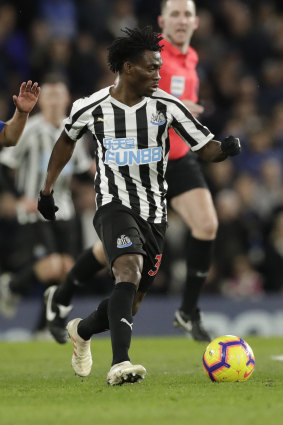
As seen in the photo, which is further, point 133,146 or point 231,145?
point 133,146

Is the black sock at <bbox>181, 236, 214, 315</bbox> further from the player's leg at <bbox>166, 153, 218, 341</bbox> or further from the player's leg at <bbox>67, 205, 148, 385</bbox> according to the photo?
the player's leg at <bbox>67, 205, 148, 385</bbox>

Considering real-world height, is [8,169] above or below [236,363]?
above

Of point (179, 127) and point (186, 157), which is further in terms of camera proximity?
point (186, 157)

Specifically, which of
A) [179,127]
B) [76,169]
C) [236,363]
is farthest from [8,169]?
[236,363]

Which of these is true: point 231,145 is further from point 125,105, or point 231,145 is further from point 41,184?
point 41,184

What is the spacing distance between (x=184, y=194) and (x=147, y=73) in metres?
1.89

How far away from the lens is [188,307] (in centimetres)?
720

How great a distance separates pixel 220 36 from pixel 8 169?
5.54 metres

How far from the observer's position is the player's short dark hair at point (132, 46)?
17.2 feet

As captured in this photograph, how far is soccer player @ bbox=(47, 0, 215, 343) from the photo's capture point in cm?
688

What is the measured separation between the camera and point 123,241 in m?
5.01

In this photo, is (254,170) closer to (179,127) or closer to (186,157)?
(186,157)

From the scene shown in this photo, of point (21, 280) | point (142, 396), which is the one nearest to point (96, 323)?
point (142, 396)

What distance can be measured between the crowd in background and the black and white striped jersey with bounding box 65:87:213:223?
470 cm
